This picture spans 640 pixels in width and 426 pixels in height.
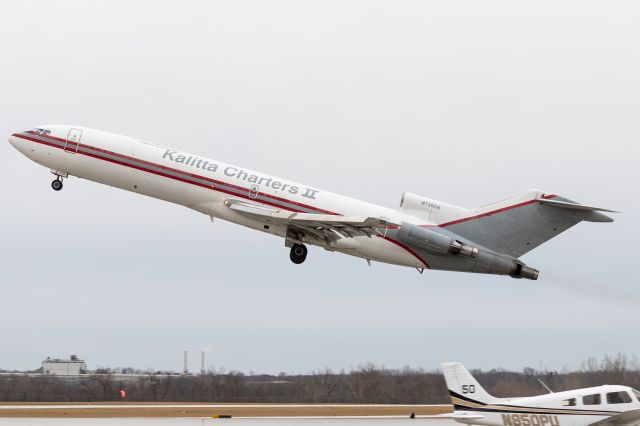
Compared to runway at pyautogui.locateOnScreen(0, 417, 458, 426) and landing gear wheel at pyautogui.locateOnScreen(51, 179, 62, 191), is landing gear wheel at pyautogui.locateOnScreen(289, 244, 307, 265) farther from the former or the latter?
landing gear wheel at pyautogui.locateOnScreen(51, 179, 62, 191)

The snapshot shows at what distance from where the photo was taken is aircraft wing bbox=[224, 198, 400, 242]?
40719 millimetres

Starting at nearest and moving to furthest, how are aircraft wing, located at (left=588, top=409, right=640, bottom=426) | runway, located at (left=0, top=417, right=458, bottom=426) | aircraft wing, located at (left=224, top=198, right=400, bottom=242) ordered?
aircraft wing, located at (left=588, top=409, right=640, bottom=426) → aircraft wing, located at (left=224, top=198, right=400, bottom=242) → runway, located at (left=0, top=417, right=458, bottom=426)

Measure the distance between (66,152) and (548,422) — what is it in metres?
23.4

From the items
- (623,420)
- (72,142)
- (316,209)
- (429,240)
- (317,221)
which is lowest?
(623,420)

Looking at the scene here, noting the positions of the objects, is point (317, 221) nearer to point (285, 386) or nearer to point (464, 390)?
point (464, 390)

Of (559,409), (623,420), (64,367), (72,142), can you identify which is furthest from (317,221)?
(64,367)

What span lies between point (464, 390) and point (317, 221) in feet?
29.8

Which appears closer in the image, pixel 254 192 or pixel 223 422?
pixel 254 192

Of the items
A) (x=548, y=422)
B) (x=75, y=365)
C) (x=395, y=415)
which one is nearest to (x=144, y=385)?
(x=75, y=365)

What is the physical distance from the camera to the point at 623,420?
1417 inches

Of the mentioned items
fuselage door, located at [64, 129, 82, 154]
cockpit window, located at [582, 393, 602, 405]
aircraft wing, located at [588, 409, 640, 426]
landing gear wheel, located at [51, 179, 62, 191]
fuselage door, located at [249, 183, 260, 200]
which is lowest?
aircraft wing, located at [588, 409, 640, 426]

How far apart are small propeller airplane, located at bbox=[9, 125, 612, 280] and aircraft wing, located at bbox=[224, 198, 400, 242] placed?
0.18 ft

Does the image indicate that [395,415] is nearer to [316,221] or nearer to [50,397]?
[316,221]

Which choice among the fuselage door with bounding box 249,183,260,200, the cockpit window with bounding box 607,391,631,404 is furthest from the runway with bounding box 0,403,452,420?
the cockpit window with bounding box 607,391,631,404
